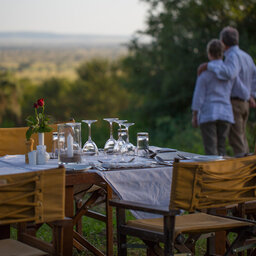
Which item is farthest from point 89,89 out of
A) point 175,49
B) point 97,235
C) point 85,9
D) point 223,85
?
point 97,235

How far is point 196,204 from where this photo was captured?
2508mm

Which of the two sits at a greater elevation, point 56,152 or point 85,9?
point 85,9

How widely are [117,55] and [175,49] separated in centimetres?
725

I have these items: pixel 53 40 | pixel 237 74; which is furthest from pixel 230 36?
pixel 53 40

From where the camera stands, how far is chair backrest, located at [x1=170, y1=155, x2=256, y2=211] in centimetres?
247

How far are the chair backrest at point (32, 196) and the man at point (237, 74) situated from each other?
3.80 metres

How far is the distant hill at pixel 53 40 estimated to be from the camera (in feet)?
59.5

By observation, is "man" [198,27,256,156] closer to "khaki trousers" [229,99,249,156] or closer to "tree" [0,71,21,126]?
"khaki trousers" [229,99,249,156]

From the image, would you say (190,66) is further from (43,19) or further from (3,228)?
(3,228)

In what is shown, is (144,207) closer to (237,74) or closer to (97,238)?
(97,238)

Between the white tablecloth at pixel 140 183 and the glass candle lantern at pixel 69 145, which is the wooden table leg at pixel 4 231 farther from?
the glass candle lantern at pixel 69 145

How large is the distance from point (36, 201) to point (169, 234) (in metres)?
0.60

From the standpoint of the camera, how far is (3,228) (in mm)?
2883

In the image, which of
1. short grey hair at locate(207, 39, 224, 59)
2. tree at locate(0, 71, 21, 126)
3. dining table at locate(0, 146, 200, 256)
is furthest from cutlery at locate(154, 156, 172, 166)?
tree at locate(0, 71, 21, 126)
